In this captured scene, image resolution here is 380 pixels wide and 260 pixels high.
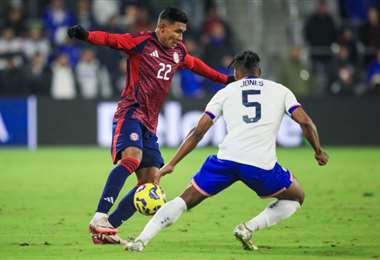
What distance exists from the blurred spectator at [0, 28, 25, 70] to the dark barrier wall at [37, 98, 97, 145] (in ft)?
4.56

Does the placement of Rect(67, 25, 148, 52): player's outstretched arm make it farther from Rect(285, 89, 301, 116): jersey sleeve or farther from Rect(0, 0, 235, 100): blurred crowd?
Rect(0, 0, 235, 100): blurred crowd

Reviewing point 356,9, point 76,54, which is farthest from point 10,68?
point 356,9

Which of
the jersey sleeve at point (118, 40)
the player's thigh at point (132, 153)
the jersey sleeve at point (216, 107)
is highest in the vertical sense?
the jersey sleeve at point (118, 40)

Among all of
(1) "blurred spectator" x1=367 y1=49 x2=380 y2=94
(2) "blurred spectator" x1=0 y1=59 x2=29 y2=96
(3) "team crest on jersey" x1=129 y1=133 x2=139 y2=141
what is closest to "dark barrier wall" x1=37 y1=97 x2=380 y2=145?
(1) "blurred spectator" x1=367 y1=49 x2=380 y2=94

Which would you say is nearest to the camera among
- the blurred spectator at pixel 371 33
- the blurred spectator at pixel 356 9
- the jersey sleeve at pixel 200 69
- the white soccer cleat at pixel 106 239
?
the white soccer cleat at pixel 106 239

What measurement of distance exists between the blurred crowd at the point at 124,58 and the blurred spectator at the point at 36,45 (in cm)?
2

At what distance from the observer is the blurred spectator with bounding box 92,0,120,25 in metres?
25.9

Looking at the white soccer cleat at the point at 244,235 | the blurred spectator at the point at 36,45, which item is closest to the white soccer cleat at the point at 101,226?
the white soccer cleat at the point at 244,235

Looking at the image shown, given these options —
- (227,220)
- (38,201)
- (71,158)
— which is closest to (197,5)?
(71,158)

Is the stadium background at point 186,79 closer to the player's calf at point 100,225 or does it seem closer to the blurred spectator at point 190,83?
the blurred spectator at point 190,83

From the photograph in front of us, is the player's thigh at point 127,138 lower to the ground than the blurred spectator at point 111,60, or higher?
higher

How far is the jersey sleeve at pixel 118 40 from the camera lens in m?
9.55

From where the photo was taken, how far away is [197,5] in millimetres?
26875

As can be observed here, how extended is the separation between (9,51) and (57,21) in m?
1.41
